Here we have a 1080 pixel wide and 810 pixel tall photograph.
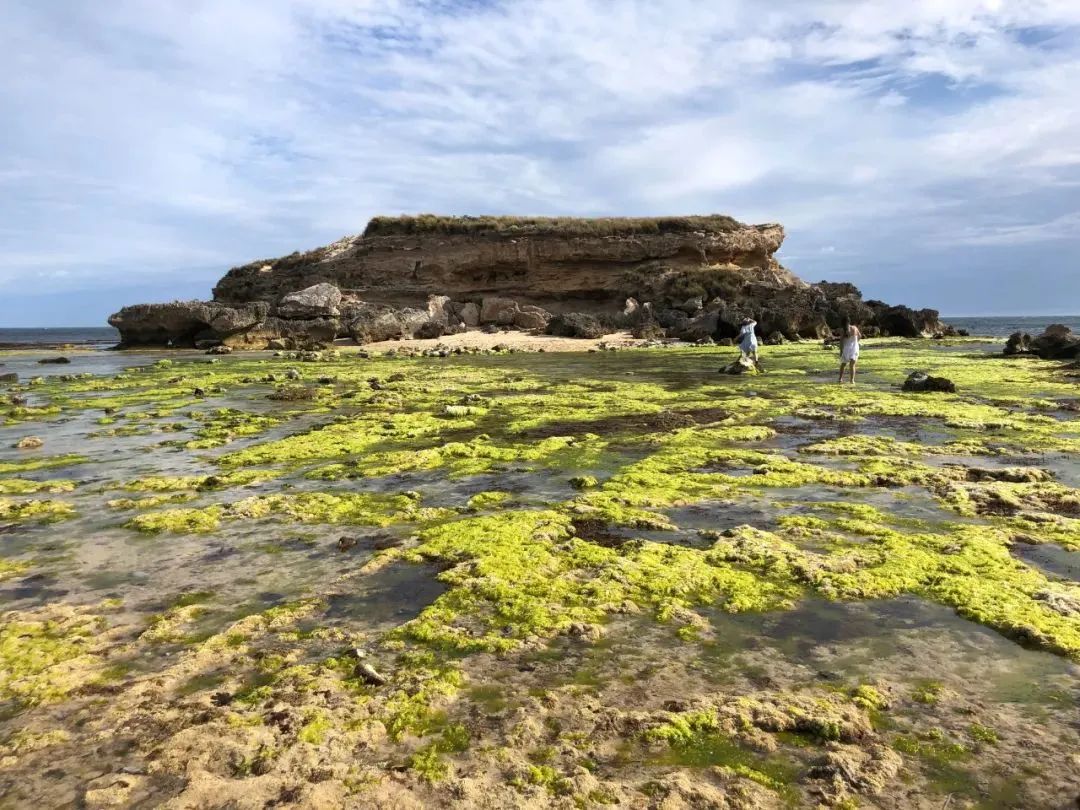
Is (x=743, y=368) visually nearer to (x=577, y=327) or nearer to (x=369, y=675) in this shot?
(x=369, y=675)

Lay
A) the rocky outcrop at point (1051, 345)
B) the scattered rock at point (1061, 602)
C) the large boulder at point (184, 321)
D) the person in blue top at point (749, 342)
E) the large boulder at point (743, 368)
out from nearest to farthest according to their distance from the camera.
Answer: the scattered rock at point (1061, 602)
the large boulder at point (743, 368)
the person in blue top at point (749, 342)
the rocky outcrop at point (1051, 345)
the large boulder at point (184, 321)

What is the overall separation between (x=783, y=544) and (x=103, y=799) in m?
5.64

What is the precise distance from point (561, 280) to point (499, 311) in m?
7.80

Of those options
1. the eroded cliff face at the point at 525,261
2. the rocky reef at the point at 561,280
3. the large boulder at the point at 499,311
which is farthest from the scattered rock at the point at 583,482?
the eroded cliff face at the point at 525,261

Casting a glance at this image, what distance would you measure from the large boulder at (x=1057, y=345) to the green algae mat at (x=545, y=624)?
2071 cm

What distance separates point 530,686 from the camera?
4238 mm

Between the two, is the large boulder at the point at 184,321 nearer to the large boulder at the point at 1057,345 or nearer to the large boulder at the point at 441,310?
the large boulder at the point at 441,310

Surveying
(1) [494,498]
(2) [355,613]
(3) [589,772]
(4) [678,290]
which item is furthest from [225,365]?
(4) [678,290]

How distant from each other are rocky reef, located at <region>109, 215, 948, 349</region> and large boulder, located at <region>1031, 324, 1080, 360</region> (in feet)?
58.2

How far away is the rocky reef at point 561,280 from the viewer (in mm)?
49938

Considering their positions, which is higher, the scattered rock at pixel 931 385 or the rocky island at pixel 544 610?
the scattered rock at pixel 931 385

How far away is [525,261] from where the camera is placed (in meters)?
58.1

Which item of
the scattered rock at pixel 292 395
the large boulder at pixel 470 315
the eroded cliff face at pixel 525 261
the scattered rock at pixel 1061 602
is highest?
the eroded cliff face at pixel 525 261

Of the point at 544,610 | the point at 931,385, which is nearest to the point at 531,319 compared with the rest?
the point at 931,385
